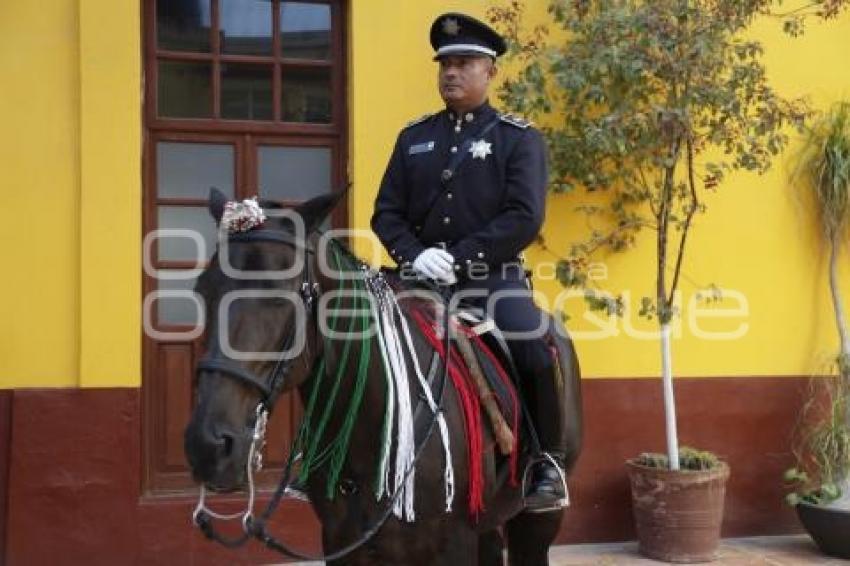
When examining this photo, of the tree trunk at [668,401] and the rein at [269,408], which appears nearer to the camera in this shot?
the rein at [269,408]

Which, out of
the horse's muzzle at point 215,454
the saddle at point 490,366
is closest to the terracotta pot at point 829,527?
the saddle at point 490,366

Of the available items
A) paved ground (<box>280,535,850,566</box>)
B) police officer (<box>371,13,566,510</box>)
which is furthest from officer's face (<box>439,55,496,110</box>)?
paved ground (<box>280,535,850,566</box>)

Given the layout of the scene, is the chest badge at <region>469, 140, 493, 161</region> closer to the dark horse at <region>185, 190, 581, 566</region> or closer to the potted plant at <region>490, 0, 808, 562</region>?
the dark horse at <region>185, 190, 581, 566</region>

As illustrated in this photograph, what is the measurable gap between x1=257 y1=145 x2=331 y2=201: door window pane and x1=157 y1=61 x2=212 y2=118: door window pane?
0.47 m

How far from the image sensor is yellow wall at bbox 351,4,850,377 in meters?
5.96

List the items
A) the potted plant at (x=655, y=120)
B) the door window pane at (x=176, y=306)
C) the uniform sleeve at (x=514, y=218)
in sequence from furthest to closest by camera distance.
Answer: the door window pane at (x=176, y=306) < the potted plant at (x=655, y=120) < the uniform sleeve at (x=514, y=218)

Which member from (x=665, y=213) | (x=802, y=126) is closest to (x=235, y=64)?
(x=665, y=213)

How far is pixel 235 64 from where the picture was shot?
581 centimetres

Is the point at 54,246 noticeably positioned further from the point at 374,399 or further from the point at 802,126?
the point at 802,126

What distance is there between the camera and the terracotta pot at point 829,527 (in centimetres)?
590

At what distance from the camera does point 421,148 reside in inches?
150

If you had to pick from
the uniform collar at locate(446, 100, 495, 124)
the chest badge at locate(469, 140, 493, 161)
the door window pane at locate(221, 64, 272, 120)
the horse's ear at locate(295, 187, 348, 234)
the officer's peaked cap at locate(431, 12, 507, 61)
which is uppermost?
the door window pane at locate(221, 64, 272, 120)

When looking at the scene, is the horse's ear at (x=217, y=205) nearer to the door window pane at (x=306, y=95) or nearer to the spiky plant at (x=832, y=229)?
the door window pane at (x=306, y=95)

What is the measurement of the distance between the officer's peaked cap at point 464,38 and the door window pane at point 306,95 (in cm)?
230
